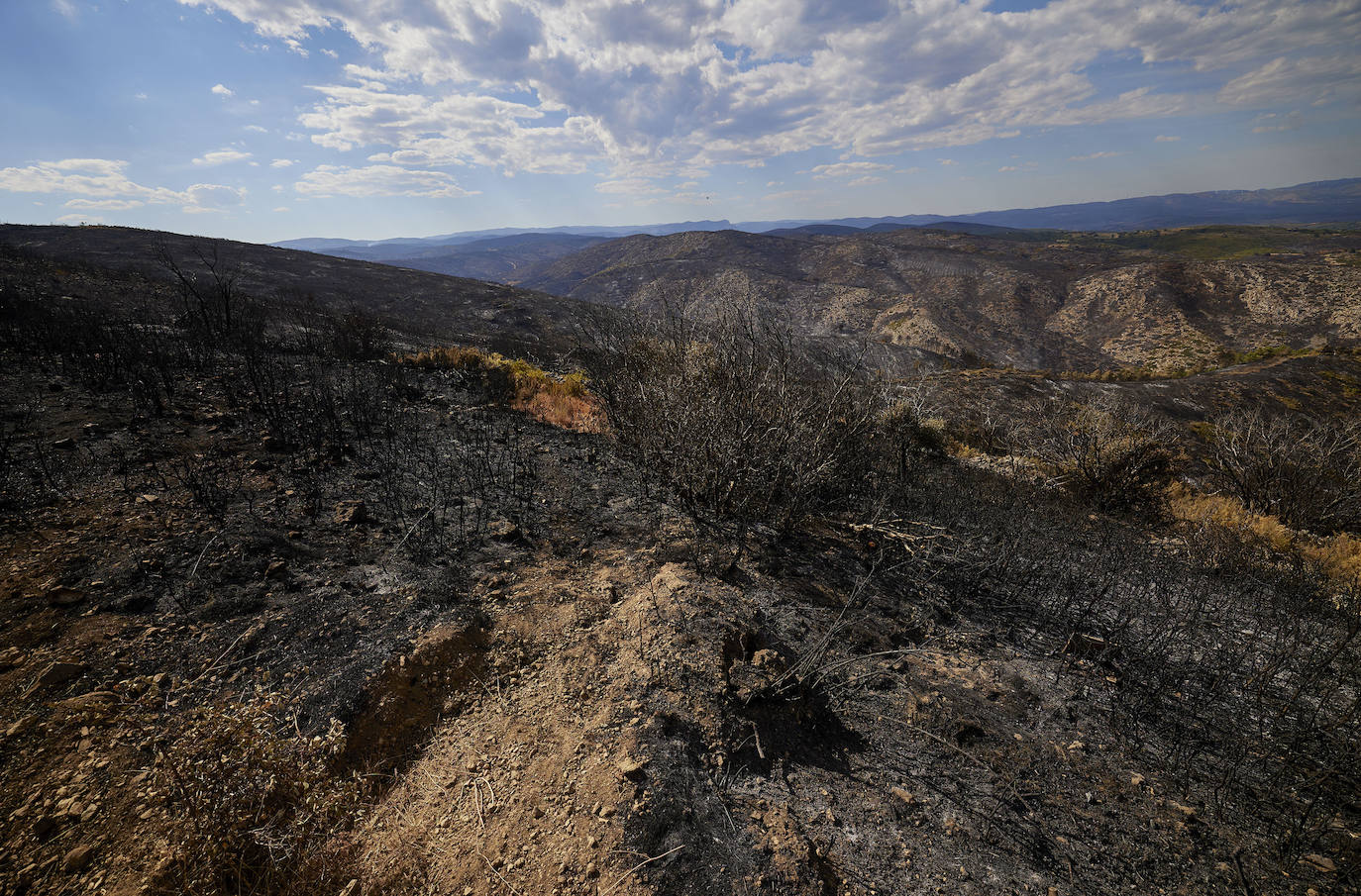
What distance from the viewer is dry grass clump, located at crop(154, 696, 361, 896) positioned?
200 cm

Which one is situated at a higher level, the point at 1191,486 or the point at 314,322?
the point at 314,322

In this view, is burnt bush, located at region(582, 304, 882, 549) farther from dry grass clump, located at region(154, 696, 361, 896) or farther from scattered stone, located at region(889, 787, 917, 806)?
dry grass clump, located at region(154, 696, 361, 896)

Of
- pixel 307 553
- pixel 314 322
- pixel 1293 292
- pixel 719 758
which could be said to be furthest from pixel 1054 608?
pixel 1293 292

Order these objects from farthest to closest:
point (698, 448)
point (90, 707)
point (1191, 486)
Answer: point (1191, 486)
point (698, 448)
point (90, 707)

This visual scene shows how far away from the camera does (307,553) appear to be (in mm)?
3930

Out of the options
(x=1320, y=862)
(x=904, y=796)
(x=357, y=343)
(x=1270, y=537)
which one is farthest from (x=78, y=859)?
(x=357, y=343)

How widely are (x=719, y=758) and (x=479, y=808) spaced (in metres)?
1.18

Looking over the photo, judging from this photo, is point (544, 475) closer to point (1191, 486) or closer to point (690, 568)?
point (690, 568)

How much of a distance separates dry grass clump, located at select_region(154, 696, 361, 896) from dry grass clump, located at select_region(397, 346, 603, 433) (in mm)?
5536

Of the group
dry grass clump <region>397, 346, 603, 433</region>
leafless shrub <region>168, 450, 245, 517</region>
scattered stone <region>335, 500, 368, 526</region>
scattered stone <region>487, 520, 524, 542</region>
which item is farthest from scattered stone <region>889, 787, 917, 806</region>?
dry grass clump <region>397, 346, 603, 433</region>

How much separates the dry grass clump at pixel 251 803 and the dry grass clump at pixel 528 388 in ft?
18.2

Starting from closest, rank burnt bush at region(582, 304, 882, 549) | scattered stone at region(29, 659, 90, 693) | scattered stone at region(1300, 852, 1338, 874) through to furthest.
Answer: scattered stone at region(1300, 852, 1338, 874) < scattered stone at region(29, 659, 90, 693) < burnt bush at region(582, 304, 882, 549)

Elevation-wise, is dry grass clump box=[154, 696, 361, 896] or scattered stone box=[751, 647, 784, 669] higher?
dry grass clump box=[154, 696, 361, 896]

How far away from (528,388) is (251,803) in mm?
7970
